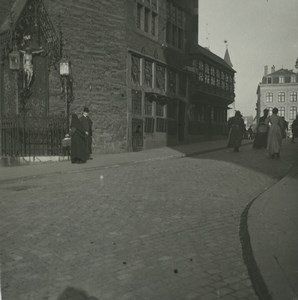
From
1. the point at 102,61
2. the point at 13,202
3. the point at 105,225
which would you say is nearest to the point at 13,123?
the point at 102,61

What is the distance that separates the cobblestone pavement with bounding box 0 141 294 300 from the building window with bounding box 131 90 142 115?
32.6ft

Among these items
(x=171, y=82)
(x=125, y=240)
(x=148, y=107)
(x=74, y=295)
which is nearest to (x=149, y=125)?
(x=148, y=107)

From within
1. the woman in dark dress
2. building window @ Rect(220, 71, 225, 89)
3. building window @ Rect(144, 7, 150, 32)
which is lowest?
the woman in dark dress

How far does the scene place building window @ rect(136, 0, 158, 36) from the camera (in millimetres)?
20094

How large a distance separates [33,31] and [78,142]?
5.53m

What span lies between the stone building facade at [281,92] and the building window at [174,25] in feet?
221

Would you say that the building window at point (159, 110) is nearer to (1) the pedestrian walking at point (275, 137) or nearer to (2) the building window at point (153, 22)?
(2) the building window at point (153, 22)

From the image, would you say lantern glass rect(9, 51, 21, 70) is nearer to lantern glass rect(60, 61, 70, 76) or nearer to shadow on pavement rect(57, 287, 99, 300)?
lantern glass rect(60, 61, 70, 76)

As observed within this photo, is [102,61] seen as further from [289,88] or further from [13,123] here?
[289,88]

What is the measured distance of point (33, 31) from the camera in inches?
664

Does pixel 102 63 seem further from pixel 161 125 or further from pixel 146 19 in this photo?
pixel 161 125

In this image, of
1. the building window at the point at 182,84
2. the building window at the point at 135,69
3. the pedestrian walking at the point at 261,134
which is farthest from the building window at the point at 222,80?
the building window at the point at 135,69

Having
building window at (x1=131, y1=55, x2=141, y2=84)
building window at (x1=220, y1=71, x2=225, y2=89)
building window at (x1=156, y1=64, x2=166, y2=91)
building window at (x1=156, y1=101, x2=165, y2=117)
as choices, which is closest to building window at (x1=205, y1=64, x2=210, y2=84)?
building window at (x1=220, y1=71, x2=225, y2=89)

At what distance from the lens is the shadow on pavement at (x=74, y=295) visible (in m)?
3.45
